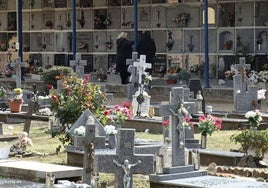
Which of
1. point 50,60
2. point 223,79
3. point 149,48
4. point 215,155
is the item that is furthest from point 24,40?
point 215,155

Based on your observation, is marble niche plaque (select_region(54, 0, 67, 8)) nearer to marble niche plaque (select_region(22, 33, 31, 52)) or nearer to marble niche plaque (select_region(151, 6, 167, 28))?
marble niche plaque (select_region(22, 33, 31, 52))

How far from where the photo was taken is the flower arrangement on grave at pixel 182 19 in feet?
113

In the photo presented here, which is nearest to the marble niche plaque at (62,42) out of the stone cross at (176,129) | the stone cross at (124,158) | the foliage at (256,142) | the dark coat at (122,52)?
the dark coat at (122,52)

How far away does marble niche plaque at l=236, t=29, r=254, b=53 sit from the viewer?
32.5 m

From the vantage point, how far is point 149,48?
34.2 m

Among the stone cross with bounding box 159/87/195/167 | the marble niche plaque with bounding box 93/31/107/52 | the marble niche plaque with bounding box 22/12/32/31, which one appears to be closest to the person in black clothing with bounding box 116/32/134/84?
the marble niche plaque with bounding box 93/31/107/52

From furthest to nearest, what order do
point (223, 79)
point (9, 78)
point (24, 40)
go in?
point (24, 40)
point (9, 78)
point (223, 79)

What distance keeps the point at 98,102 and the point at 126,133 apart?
482 centimetres

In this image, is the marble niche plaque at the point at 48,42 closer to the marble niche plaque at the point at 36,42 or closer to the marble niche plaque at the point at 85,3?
the marble niche plaque at the point at 36,42

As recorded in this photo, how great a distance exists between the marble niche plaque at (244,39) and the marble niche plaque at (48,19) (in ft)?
31.2

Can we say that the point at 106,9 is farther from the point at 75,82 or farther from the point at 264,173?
the point at 264,173

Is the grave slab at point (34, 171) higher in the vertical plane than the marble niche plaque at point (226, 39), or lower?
lower

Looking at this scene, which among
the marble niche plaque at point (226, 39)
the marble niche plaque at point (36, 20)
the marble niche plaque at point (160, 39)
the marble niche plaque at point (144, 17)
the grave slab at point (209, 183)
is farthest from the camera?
the marble niche plaque at point (36, 20)

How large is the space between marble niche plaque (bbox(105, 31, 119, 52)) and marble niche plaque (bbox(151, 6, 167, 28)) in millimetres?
1783
